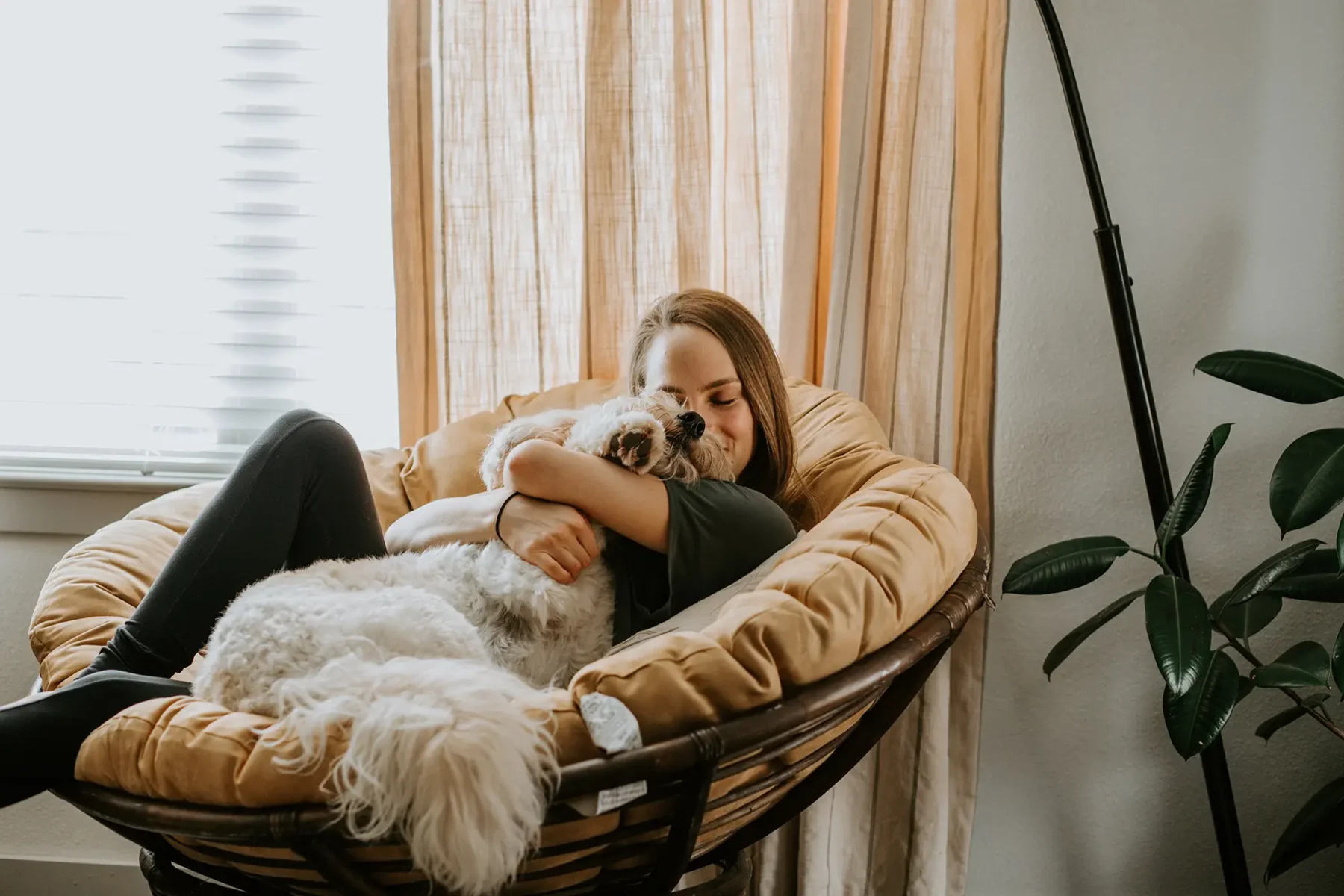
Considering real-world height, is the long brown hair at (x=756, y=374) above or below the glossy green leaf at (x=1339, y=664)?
above

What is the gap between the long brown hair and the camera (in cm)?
153

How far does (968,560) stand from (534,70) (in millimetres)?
1229

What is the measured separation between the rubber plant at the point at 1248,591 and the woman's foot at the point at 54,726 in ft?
4.03

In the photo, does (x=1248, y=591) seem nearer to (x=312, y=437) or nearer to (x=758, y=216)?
(x=758, y=216)

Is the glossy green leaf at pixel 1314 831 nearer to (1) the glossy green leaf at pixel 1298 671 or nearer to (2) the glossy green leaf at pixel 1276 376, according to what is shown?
(1) the glossy green leaf at pixel 1298 671

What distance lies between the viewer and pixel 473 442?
1813 mm

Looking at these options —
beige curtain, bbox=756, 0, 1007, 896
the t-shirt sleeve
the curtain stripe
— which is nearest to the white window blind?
the curtain stripe

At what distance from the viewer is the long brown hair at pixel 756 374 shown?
1.53 metres

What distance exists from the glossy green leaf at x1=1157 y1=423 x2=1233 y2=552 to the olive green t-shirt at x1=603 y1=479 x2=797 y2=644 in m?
0.60

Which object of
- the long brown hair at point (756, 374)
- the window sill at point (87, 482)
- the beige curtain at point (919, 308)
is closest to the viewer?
the long brown hair at point (756, 374)

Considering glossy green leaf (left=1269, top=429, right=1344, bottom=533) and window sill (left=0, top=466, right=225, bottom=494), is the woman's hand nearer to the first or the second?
glossy green leaf (left=1269, top=429, right=1344, bottom=533)

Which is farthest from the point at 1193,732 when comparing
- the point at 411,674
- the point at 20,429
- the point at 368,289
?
the point at 20,429

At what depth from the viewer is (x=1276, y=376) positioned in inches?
58.5

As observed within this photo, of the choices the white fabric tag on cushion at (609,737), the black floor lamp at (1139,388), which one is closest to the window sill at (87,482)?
the white fabric tag on cushion at (609,737)
